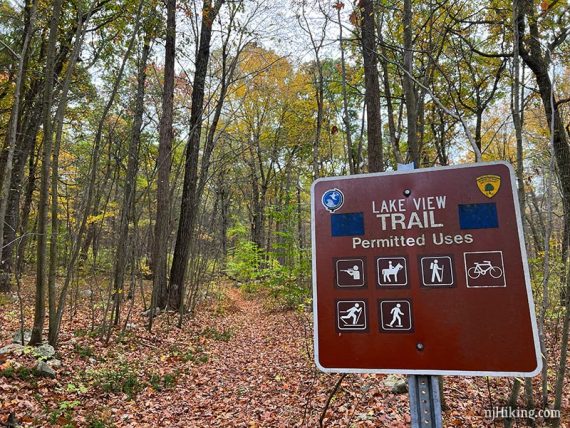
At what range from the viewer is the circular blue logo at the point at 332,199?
1.50 metres

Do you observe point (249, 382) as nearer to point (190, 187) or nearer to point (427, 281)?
point (427, 281)

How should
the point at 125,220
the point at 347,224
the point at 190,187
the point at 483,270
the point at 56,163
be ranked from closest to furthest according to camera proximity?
the point at 483,270 → the point at 347,224 → the point at 56,163 → the point at 125,220 → the point at 190,187

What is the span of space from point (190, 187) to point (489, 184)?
9.85 meters

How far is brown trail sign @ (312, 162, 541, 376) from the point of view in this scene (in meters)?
1.24

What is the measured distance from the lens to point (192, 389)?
5.55 metres

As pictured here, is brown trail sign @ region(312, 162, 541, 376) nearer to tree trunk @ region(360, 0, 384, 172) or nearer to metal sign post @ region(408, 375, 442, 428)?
A: metal sign post @ region(408, 375, 442, 428)

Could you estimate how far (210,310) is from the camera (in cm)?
1161

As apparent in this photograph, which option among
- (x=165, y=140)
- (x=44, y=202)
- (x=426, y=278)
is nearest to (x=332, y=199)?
(x=426, y=278)

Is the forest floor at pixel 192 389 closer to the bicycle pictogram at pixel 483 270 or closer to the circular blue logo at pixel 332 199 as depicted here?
the bicycle pictogram at pixel 483 270

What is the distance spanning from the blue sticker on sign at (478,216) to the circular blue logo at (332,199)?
47cm

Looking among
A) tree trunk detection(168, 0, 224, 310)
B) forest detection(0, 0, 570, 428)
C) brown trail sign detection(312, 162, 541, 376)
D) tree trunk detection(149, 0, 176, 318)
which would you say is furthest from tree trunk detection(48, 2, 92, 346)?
brown trail sign detection(312, 162, 541, 376)

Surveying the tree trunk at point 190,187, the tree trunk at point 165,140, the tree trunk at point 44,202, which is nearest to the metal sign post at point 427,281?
the tree trunk at point 44,202

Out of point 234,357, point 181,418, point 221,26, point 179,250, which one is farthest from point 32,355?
point 221,26

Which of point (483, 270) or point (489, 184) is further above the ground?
point (489, 184)
